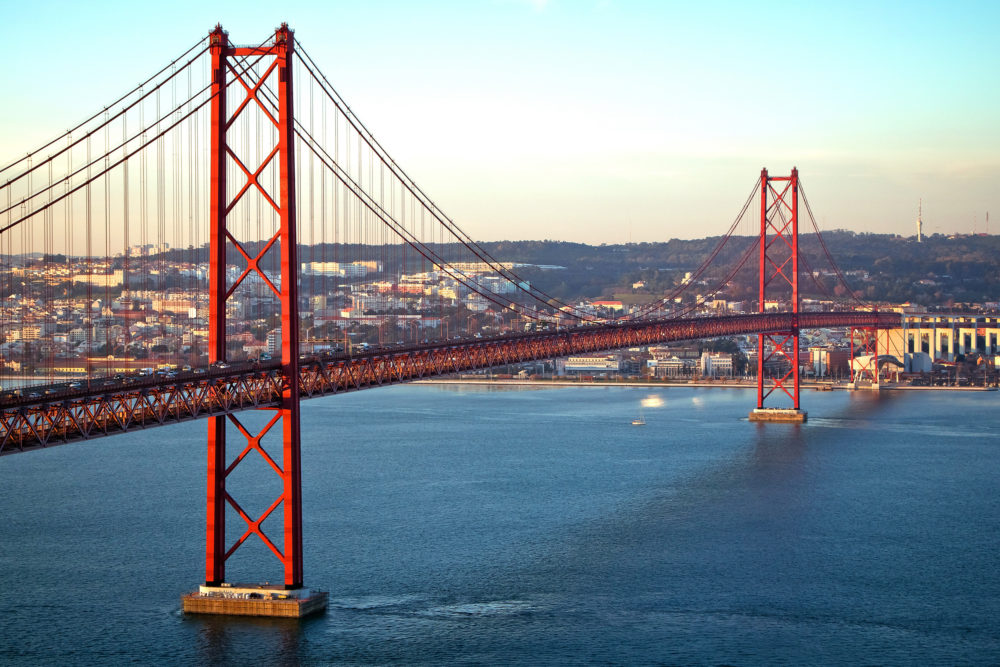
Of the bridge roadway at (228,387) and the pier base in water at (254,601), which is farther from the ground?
the bridge roadway at (228,387)

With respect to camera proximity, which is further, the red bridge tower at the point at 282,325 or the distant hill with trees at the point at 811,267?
the distant hill with trees at the point at 811,267

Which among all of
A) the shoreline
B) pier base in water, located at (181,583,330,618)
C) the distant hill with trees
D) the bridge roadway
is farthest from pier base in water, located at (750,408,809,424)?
the distant hill with trees

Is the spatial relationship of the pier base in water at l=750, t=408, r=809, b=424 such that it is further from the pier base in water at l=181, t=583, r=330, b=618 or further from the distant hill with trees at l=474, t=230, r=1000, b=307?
the distant hill with trees at l=474, t=230, r=1000, b=307

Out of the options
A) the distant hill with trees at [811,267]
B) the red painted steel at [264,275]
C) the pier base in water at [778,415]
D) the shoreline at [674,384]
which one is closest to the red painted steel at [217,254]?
the red painted steel at [264,275]

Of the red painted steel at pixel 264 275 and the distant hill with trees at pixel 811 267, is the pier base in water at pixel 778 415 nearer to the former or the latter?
the red painted steel at pixel 264 275

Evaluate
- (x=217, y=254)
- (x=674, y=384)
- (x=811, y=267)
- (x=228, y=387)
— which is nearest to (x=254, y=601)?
(x=228, y=387)

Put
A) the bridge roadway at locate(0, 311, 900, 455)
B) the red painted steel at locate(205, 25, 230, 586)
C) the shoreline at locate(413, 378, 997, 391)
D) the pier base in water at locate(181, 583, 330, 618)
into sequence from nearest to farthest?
the bridge roadway at locate(0, 311, 900, 455) < the red painted steel at locate(205, 25, 230, 586) < the pier base in water at locate(181, 583, 330, 618) < the shoreline at locate(413, 378, 997, 391)

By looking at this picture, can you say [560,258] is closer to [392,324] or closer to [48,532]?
[392,324]
